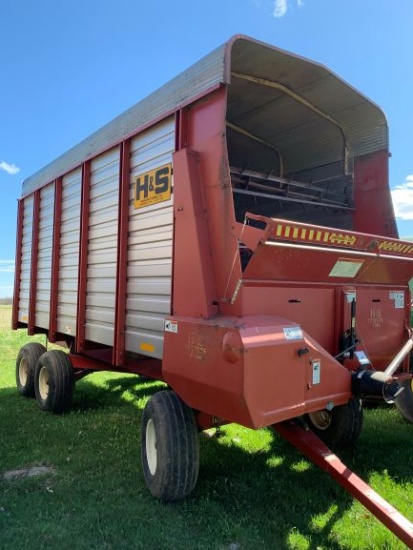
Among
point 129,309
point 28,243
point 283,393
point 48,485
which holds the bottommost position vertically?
point 48,485

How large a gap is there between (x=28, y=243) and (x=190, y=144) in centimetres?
416

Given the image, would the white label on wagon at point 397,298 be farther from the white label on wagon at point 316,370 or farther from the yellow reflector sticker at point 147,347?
the yellow reflector sticker at point 147,347

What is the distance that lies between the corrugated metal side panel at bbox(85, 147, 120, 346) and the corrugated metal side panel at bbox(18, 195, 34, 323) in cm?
225

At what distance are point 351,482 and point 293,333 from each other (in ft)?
3.02

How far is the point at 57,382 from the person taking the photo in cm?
536

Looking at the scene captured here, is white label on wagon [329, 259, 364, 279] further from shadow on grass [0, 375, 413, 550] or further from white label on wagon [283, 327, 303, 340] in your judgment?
shadow on grass [0, 375, 413, 550]

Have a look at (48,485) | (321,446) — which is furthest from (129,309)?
(321,446)

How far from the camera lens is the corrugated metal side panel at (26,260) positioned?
21.8ft

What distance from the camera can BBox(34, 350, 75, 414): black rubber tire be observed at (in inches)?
211

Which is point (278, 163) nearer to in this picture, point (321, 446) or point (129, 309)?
point (129, 309)

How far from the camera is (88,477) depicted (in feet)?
12.1

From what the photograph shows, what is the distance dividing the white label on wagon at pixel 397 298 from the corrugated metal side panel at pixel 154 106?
97.2 inches

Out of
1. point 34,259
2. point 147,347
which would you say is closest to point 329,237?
point 147,347

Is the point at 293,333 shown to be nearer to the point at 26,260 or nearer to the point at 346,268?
the point at 346,268
